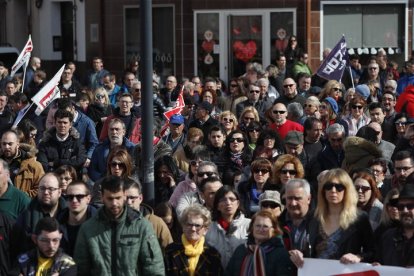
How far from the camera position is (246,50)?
2814 centimetres

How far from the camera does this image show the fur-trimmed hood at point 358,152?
44.3 ft

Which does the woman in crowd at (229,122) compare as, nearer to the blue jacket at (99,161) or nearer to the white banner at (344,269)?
the blue jacket at (99,161)

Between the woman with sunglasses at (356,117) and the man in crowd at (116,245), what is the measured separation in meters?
6.26

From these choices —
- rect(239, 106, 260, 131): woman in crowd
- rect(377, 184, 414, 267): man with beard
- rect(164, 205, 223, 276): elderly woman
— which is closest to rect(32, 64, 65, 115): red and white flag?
rect(239, 106, 260, 131): woman in crowd

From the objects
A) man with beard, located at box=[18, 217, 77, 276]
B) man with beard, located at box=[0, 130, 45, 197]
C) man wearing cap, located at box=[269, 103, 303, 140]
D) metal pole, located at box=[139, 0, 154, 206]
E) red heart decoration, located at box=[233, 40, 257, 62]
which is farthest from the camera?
red heart decoration, located at box=[233, 40, 257, 62]

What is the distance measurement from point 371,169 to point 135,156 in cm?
321

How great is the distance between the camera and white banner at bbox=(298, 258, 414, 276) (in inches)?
380

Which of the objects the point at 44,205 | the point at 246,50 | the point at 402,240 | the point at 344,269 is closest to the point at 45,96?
the point at 44,205

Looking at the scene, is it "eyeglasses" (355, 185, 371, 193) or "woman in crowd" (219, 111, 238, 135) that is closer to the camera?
"eyeglasses" (355, 185, 371, 193)

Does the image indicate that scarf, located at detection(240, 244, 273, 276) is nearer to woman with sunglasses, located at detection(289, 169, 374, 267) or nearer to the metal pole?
woman with sunglasses, located at detection(289, 169, 374, 267)

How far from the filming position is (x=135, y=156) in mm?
14516

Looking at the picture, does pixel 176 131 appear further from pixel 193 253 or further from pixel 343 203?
pixel 343 203

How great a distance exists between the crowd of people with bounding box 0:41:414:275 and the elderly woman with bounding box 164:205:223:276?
0.04 feet

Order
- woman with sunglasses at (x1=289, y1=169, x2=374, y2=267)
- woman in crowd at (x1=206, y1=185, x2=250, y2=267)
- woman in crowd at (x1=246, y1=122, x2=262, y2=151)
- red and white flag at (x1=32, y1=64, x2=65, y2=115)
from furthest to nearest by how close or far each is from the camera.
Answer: red and white flag at (x1=32, y1=64, x2=65, y2=115), woman in crowd at (x1=246, y1=122, x2=262, y2=151), woman in crowd at (x1=206, y1=185, x2=250, y2=267), woman with sunglasses at (x1=289, y1=169, x2=374, y2=267)
